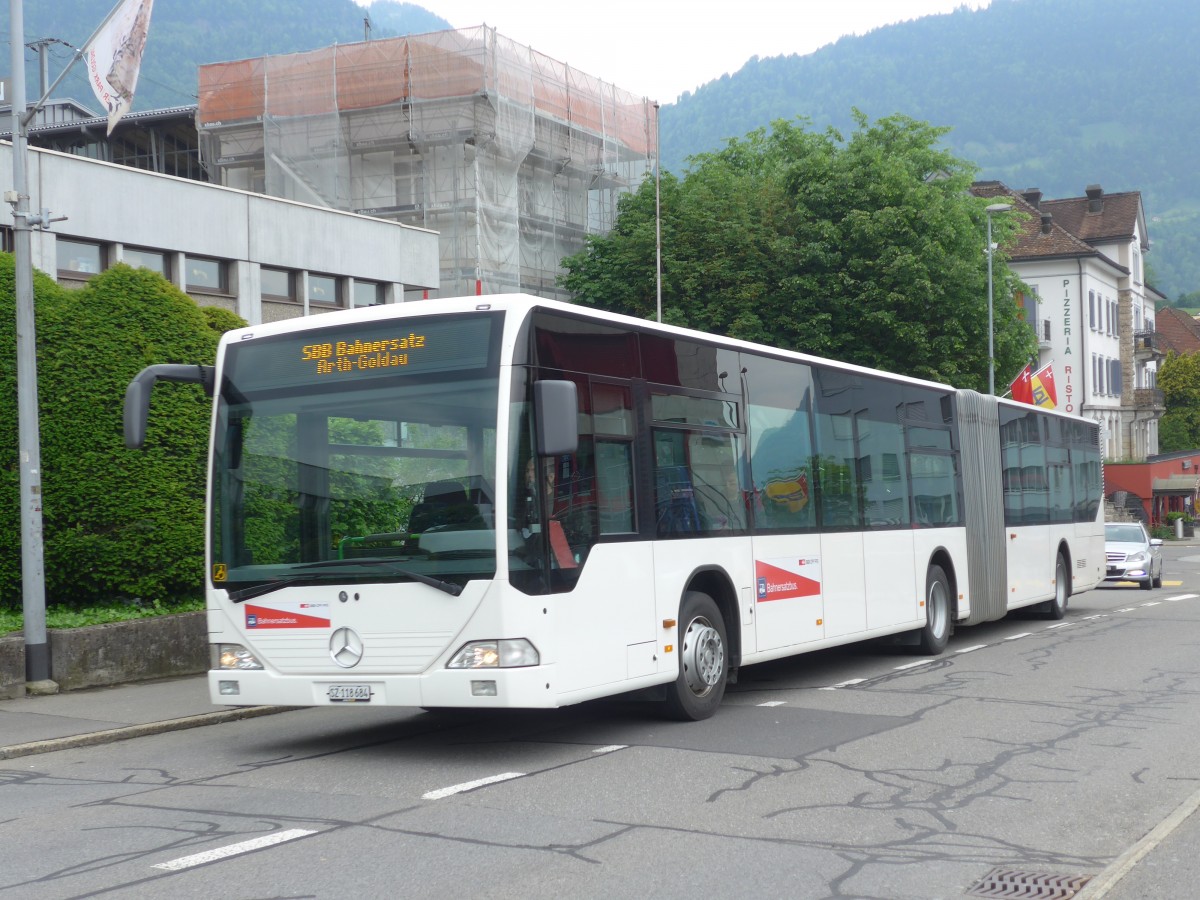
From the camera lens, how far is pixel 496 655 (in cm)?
858

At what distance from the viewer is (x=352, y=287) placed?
29219 millimetres

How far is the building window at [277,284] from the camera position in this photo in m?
27.2

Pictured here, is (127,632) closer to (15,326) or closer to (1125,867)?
(15,326)

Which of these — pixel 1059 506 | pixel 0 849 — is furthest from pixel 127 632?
pixel 1059 506

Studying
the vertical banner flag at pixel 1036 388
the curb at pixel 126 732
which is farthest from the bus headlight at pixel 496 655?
the vertical banner flag at pixel 1036 388

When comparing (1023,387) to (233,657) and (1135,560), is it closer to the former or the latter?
(1135,560)

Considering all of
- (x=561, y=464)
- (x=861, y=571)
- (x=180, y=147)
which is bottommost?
(x=861, y=571)

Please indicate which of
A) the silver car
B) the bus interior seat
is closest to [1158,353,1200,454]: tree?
the silver car

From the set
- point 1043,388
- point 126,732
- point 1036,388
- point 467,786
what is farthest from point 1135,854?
point 1043,388

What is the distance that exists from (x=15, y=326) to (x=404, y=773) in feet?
25.9

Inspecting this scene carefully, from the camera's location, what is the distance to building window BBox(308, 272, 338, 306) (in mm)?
28234

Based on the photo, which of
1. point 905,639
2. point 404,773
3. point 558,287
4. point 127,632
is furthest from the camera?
point 558,287

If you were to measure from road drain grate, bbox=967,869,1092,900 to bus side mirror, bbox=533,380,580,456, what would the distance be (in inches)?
141

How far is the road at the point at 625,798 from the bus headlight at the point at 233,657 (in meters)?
0.67
